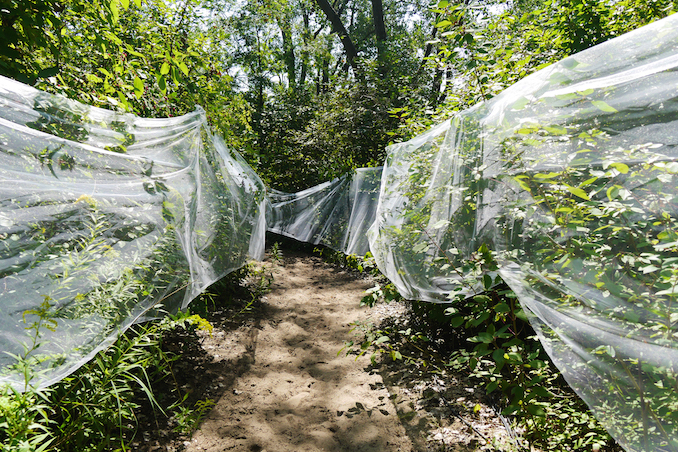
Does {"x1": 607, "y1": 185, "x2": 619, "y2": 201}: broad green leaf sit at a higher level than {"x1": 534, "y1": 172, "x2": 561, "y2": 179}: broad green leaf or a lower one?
lower

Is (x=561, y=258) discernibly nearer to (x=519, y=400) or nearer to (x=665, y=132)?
(x=665, y=132)

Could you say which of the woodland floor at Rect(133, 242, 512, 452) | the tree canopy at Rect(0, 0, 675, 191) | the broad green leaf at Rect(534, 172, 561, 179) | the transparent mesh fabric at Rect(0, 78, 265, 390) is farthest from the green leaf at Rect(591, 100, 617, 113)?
the transparent mesh fabric at Rect(0, 78, 265, 390)

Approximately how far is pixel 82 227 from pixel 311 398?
1.69m

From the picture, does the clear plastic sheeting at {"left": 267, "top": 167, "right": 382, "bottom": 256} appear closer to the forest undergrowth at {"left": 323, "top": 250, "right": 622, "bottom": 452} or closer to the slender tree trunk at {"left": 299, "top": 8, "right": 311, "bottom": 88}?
the forest undergrowth at {"left": 323, "top": 250, "right": 622, "bottom": 452}

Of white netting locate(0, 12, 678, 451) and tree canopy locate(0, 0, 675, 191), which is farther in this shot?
tree canopy locate(0, 0, 675, 191)

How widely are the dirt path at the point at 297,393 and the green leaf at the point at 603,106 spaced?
5.77 ft

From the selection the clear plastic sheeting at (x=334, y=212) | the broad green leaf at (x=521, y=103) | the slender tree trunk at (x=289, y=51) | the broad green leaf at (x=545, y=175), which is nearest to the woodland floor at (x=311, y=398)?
the broad green leaf at (x=545, y=175)

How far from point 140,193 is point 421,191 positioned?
63.5 inches

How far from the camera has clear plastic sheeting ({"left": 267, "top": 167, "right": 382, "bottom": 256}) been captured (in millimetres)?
5121

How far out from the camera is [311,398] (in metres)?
2.45

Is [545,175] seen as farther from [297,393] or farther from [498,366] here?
[297,393]

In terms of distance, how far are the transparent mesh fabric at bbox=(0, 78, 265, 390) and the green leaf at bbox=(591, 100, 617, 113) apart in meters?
1.95

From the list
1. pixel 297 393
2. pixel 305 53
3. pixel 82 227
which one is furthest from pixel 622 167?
pixel 305 53

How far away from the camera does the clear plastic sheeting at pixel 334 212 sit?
16.8ft
